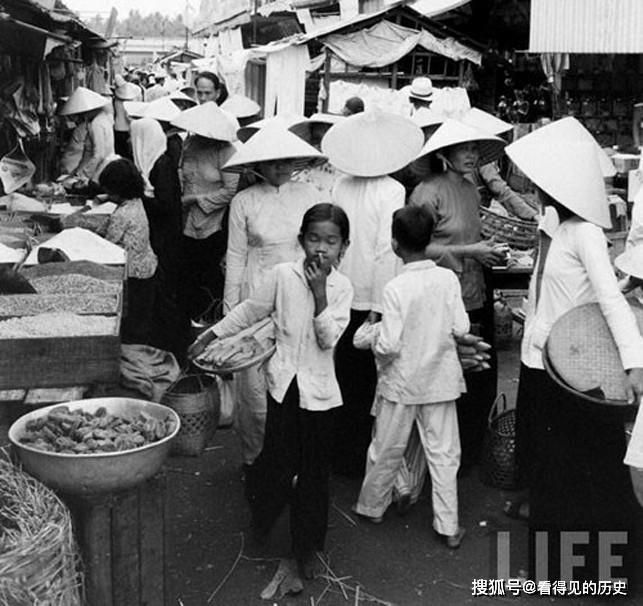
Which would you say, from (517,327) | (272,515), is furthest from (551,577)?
(517,327)

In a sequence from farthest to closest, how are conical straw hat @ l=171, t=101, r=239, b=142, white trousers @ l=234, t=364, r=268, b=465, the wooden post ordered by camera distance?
1. the wooden post
2. conical straw hat @ l=171, t=101, r=239, b=142
3. white trousers @ l=234, t=364, r=268, b=465

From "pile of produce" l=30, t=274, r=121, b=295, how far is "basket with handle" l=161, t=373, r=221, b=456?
0.62 m

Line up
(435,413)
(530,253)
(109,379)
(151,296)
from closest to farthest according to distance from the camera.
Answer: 1. (109,379)
2. (435,413)
3. (151,296)
4. (530,253)

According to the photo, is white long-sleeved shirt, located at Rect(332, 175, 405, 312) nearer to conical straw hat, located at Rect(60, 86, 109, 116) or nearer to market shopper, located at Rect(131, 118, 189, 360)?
market shopper, located at Rect(131, 118, 189, 360)

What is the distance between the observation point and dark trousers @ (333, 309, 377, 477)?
195 inches

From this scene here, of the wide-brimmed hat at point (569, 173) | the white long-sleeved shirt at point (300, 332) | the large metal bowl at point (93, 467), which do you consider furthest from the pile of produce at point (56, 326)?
the wide-brimmed hat at point (569, 173)

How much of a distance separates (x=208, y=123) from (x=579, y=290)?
142 inches

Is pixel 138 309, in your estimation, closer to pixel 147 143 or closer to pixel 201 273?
pixel 201 273

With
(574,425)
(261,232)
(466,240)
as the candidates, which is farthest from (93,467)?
(466,240)

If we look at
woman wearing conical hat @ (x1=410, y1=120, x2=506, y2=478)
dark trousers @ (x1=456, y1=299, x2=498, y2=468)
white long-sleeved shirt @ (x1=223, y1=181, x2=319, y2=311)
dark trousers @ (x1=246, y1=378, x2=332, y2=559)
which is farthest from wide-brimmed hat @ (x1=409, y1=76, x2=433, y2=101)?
dark trousers @ (x1=246, y1=378, x2=332, y2=559)

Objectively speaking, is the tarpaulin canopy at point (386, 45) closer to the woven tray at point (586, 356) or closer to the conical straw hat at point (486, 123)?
the conical straw hat at point (486, 123)

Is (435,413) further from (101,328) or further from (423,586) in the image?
(101,328)

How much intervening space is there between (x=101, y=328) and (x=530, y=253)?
14.9 feet

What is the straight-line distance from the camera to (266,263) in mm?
4781
